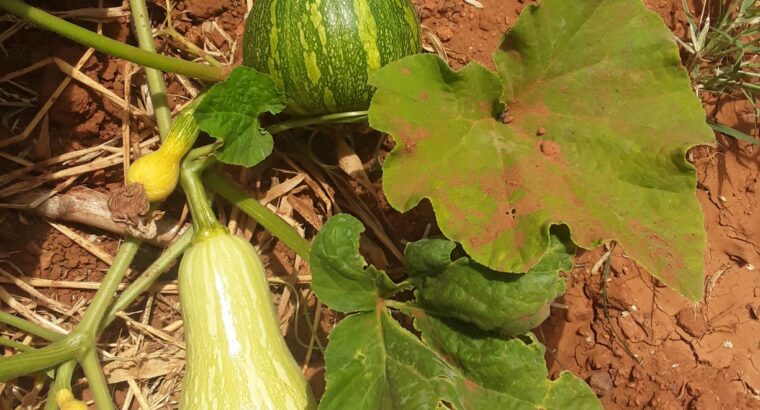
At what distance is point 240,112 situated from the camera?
183 cm

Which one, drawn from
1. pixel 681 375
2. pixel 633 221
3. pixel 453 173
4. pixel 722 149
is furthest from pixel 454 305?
pixel 722 149

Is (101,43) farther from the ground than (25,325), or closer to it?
farther from the ground

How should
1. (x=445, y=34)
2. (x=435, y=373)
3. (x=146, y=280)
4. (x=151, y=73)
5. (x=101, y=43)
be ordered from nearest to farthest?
(x=435, y=373) < (x=101, y=43) < (x=146, y=280) < (x=151, y=73) < (x=445, y=34)

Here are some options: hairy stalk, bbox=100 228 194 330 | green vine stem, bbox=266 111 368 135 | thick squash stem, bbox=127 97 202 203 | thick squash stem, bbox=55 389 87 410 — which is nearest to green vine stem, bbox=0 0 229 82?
thick squash stem, bbox=127 97 202 203

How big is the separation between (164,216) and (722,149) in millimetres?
1925

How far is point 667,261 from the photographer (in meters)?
1.70

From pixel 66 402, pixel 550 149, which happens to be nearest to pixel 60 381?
pixel 66 402

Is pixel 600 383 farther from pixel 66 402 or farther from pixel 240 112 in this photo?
pixel 66 402

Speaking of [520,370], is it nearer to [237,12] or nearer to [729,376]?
[729,376]

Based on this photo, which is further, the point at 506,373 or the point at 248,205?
the point at 248,205

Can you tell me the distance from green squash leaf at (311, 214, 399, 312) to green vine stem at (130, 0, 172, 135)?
28.0 inches

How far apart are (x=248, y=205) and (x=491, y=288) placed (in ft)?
2.61

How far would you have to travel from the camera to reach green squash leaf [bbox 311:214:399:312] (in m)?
1.69

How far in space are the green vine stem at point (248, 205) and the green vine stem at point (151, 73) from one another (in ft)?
0.69
